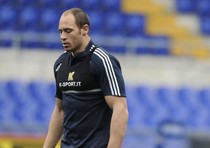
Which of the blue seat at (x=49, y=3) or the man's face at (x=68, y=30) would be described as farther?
the blue seat at (x=49, y=3)

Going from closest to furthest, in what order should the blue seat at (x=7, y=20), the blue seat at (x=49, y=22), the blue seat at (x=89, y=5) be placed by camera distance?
the blue seat at (x=7, y=20), the blue seat at (x=49, y=22), the blue seat at (x=89, y=5)

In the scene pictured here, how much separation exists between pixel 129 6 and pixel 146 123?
15.2 ft

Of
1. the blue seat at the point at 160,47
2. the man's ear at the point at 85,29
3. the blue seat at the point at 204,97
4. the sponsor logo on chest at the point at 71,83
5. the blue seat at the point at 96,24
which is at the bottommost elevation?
the blue seat at the point at 204,97

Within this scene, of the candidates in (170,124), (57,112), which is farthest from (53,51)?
(57,112)

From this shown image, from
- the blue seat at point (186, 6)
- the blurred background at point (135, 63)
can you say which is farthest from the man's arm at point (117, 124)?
the blue seat at point (186, 6)

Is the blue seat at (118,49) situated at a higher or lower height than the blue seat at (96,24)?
lower

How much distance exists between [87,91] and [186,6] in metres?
11.8

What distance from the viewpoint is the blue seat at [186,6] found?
16234 millimetres

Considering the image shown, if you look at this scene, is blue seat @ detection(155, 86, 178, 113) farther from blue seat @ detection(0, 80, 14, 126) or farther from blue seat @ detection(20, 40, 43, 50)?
blue seat @ detection(0, 80, 14, 126)

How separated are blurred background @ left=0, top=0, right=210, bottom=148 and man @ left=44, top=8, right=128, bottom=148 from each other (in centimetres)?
375

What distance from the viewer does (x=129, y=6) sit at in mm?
15734

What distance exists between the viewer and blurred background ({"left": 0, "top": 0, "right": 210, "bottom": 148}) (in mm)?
9094

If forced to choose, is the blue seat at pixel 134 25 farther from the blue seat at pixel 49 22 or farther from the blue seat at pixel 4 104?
the blue seat at pixel 4 104

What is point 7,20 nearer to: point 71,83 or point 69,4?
point 69,4
